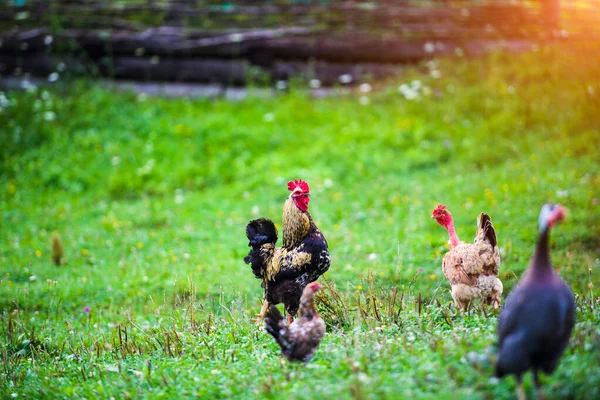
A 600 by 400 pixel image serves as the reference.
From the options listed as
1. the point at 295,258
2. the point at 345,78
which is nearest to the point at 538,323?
the point at 295,258

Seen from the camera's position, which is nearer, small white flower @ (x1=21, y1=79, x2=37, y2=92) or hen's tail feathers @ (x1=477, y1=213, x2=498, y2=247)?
hen's tail feathers @ (x1=477, y1=213, x2=498, y2=247)

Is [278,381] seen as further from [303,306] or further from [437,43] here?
[437,43]

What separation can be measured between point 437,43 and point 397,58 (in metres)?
0.98

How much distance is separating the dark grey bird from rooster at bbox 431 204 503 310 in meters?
1.68

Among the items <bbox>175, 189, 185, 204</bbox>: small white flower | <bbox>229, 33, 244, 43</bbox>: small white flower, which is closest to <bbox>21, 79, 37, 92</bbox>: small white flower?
<bbox>229, 33, 244, 43</bbox>: small white flower

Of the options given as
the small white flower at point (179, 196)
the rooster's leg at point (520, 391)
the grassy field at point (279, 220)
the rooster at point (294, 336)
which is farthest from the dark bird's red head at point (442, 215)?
the small white flower at point (179, 196)

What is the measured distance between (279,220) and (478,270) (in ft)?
15.6

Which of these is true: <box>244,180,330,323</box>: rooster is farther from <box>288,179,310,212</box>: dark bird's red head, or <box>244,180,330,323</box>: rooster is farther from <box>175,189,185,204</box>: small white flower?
<box>175,189,185,204</box>: small white flower

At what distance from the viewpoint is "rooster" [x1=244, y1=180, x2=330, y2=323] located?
5.78 meters

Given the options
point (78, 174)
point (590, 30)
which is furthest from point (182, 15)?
point (590, 30)

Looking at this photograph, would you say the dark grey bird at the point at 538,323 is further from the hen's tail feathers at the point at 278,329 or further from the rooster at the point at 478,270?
the rooster at the point at 478,270

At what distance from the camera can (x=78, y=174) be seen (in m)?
12.8

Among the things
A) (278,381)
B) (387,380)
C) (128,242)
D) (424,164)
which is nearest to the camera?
(387,380)

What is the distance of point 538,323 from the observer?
153 inches
